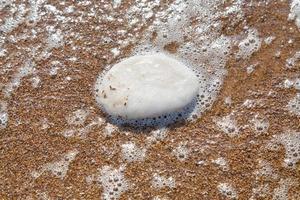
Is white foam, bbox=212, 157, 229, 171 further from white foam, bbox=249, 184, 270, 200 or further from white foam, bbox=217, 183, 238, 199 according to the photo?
white foam, bbox=249, 184, 270, 200

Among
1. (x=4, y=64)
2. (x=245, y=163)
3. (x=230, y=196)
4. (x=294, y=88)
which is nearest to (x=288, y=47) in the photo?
(x=294, y=88)

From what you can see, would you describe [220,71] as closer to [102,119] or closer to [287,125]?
[287,125]

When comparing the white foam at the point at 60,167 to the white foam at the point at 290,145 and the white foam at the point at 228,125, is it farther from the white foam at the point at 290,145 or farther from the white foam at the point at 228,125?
the white foam at the point at 290,145

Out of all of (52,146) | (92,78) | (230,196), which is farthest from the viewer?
(92,78)

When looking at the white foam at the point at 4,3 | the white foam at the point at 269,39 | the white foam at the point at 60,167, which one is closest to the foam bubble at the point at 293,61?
the white foam at the point at 269,39

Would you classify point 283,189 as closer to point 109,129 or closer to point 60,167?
point 109,129

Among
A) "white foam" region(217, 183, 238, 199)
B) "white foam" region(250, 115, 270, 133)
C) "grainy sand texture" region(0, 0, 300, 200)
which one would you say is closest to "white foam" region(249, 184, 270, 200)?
"grainy sand texture" region(0, 0, 300, 200)
